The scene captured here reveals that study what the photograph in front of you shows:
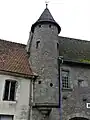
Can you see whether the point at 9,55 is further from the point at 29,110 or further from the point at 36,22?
the point at 29,110

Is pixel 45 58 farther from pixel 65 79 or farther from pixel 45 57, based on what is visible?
Answer: pixel 65 79

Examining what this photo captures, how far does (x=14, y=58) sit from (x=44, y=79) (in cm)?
323

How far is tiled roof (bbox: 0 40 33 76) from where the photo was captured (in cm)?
1276

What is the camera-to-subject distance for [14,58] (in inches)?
558

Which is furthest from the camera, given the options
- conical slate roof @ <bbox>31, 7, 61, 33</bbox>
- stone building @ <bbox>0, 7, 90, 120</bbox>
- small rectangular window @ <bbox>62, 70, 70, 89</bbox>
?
conical slate roof @ <bbox>31, 7, 61, 33</bbox>

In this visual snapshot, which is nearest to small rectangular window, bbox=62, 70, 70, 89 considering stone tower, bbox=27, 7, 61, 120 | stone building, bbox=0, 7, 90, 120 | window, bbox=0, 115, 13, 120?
stone building, bbox=0, 7, 90, 120

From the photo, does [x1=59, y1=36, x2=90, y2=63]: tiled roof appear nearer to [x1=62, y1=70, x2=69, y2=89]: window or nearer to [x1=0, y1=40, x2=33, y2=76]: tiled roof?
[x1=62, y1=70, x2=69, y2=89]: window

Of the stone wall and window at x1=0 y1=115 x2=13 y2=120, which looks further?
the stone wall

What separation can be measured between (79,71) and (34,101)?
14.4 ft

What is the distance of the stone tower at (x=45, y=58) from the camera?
12.2 metres

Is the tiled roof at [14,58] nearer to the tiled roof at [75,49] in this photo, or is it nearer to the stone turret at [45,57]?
the stone turret at [45,57]

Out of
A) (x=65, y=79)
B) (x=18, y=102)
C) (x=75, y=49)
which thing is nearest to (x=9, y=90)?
(x=18, y=102)

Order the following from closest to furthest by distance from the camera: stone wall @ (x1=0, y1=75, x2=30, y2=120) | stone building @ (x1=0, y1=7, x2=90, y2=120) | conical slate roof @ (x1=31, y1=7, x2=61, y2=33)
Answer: stone wall @ (x1=0, y1=75, x2=30, y2=120), stone building @ (x1=0, y1=7, x2=90, y2=120), conical slate roof @ (x1=31, y1=7, x2=61, y2=33)

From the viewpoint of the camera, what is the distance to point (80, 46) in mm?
17188
